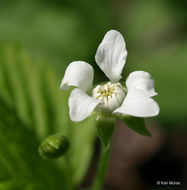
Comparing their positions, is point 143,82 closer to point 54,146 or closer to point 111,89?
point 111,89

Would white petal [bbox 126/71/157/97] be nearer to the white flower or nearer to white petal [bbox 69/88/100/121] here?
the white flower

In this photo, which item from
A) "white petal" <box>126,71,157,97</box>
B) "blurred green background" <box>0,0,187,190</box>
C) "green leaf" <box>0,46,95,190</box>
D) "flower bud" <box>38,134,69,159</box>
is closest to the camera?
"white petal" <box>126,71,157,97</box>

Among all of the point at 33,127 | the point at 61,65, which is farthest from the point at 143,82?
the point at 61,65

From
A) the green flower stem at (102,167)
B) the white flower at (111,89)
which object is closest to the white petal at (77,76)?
the white flower at (111,89)

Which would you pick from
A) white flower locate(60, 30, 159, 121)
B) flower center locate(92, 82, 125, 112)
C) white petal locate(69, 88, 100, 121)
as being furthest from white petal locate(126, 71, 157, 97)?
white petal locate(69, 88, 100, 121)

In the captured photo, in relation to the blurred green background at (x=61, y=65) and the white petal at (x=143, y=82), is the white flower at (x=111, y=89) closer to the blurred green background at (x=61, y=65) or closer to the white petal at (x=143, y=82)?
the white petal at (x=143, y=82)

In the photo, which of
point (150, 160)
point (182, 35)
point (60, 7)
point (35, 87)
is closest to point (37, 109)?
point (35, 87)

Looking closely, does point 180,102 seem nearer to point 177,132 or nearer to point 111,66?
point 177,132
